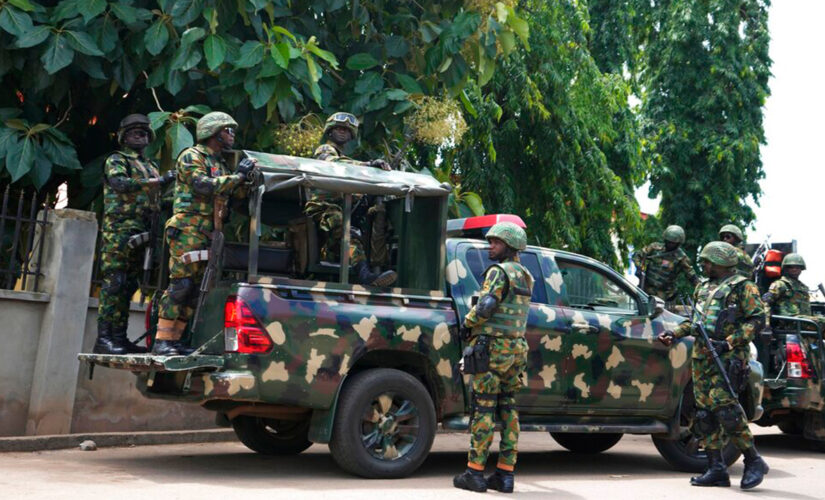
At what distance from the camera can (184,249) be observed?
7.49 meters

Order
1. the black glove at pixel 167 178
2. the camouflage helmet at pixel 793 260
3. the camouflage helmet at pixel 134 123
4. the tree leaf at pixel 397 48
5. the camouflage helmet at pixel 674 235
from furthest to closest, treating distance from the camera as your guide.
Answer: the camouflage helmet at pixel 674 235 < the camouflage helmet at pixel 793 260 < the tree leaf at pixel 397 48 < the camouflage helmet at pixel 134 123 < the black glove at pixel 167 178

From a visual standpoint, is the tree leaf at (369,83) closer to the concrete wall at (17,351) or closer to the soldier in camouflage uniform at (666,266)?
the concrete wall at (17,351)

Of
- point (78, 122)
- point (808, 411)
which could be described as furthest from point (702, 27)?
point (78, 122)

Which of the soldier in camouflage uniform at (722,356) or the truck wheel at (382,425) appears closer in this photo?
the truck wheel at (382,425)

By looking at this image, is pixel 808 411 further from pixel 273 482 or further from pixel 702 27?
pixel 702 27

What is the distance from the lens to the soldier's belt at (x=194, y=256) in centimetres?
744

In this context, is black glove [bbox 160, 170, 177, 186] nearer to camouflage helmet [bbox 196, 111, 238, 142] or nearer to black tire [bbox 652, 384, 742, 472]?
camouflage helmet [bbox 196, 111, 238, 142]

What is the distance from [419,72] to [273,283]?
416cm

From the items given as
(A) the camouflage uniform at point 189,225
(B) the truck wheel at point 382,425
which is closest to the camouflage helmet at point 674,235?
(B) the truck wheel at point 382,425

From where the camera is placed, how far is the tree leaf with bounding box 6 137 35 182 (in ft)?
28.5

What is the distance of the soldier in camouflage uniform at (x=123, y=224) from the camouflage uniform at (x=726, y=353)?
4.34 m

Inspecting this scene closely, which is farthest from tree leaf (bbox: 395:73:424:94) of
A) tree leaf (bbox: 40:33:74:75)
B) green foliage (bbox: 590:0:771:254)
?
green foliage (bbox: 590:0:771:254)

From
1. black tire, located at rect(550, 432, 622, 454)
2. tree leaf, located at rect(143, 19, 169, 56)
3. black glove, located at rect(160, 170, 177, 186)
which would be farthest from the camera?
black tire, located at rect(550, 432, 622, 454)

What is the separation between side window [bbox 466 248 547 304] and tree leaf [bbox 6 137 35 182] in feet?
12.3
